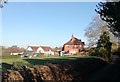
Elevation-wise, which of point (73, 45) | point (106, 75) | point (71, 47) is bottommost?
point (106, 75)

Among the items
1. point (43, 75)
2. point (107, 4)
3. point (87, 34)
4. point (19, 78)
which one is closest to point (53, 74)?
point (43, 75)

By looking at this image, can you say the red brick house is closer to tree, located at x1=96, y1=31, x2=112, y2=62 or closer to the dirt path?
tree, located at x1=96, y1=31, x2=112, y2=62

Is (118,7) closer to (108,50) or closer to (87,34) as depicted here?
(108,50)

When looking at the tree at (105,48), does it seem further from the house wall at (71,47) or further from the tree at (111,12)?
the house wall at (71,47)

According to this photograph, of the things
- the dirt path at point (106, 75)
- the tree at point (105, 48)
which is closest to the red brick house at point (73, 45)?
the tree at point (105, 48)

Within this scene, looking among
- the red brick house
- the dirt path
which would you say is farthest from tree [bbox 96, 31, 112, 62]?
the red brick house

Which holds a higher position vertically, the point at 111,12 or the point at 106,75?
the point at 111,12

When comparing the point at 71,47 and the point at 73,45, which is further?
the point at 71,47

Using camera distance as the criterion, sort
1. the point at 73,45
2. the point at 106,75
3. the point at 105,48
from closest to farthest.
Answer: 1. the point at 106,75
2. the point at 105,48
3. the point at 73,45

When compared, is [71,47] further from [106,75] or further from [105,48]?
[106,75]

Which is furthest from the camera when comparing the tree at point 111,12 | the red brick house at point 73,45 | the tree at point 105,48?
the red brick house at point 73,45

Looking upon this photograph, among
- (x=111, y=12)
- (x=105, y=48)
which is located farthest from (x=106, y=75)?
(x=105, y=48)

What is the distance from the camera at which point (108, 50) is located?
51281mm

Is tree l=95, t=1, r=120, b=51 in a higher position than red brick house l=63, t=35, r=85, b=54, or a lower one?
lower
